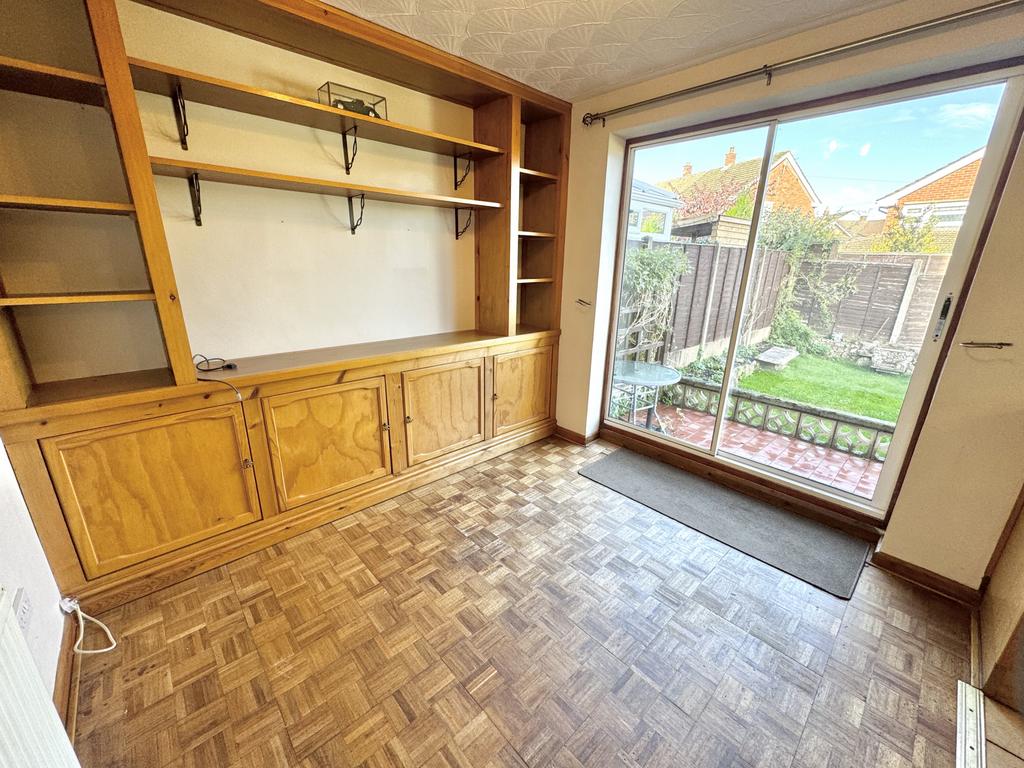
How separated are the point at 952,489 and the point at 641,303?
1.89 m

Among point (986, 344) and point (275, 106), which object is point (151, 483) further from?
point (986, 344)

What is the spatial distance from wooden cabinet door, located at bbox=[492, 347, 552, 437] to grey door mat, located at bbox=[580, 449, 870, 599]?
24.2 inches

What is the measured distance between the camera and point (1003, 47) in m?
1.54

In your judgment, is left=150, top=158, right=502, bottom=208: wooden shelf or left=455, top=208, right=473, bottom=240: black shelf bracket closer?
left=150, top=158, right=502, bottom=208: wooden shelf

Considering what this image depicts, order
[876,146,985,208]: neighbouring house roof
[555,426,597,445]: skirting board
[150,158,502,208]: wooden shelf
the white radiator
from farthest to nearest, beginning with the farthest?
[555,426,597,445]: skirting board → [876,146,985,208]: neighbouring house roof → [150,158,502,208]: wooden shelf → the white radiator

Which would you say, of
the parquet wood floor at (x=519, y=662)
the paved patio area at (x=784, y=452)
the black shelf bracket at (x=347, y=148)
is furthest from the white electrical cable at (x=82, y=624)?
the paved patio area at (x=784, y=452)

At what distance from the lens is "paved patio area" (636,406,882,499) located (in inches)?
89.1

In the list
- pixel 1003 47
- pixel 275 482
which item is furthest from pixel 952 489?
pixel 275 482

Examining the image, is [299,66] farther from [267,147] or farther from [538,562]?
[538,562]

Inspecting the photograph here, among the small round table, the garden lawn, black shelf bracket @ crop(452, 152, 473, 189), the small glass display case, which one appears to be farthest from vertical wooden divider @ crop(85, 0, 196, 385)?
the garden lawn

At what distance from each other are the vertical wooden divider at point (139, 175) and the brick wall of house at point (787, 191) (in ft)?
9.34

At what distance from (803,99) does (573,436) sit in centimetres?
239

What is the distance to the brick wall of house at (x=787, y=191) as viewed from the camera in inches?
87.0

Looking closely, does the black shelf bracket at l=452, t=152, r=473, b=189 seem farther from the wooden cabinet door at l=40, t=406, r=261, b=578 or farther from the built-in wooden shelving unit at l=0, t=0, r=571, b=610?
the wooden cabinet door at l=40, t=406, r=261, b=578
